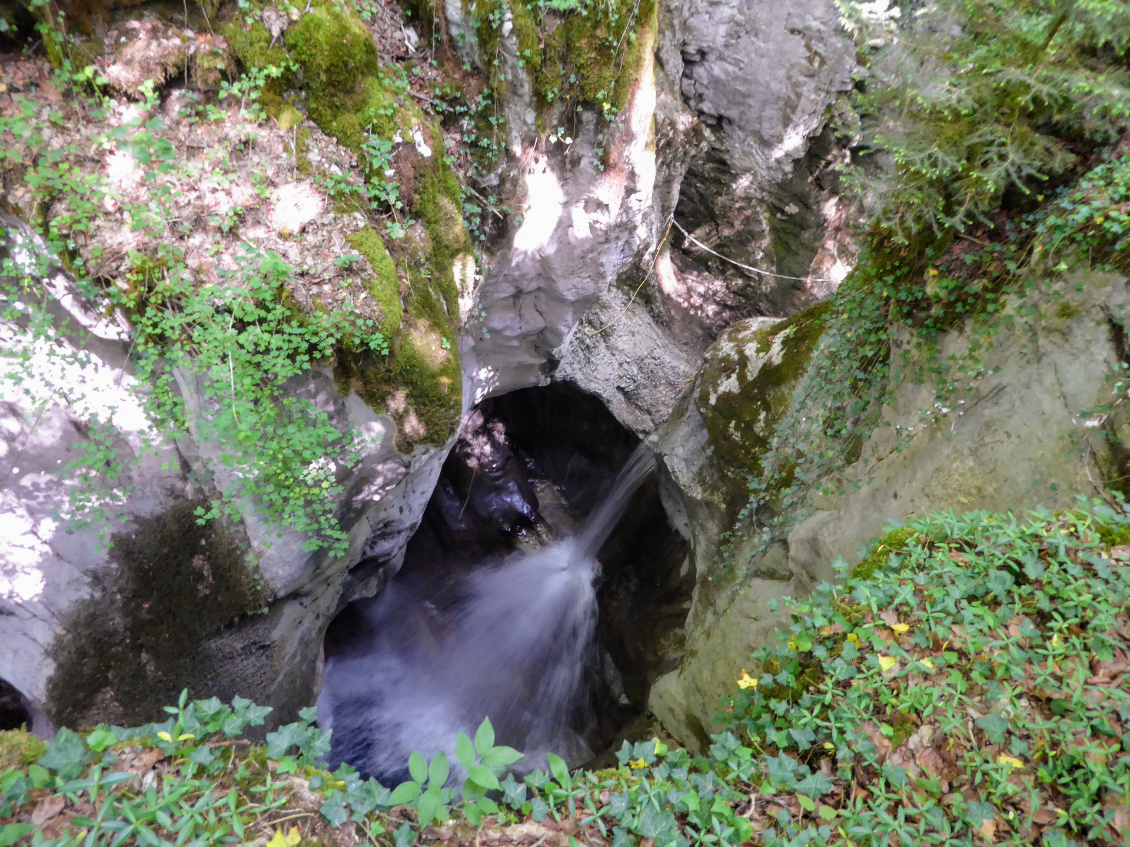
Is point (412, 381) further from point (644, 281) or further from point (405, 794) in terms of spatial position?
point (644, 281)

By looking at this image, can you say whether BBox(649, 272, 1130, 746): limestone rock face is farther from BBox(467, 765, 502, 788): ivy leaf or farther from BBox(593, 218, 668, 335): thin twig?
BBox(593, 218, 668, 335): thin twig

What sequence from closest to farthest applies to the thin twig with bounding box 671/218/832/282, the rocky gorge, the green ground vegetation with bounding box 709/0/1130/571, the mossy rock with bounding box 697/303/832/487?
the green ground vegetation with bounding box 709/0/1130/571 < the rocky gorge < the mossy rock with bounding box 697/303/832/487 < the thin twig with bounding box 671/218/832/282

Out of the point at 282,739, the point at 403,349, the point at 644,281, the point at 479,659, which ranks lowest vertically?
the point at 479,659

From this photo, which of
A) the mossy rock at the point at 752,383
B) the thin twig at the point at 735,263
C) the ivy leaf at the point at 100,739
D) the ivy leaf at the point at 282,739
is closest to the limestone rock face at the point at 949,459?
the mossy rock at the point at 752,383

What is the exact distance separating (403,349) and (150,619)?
2810 mm

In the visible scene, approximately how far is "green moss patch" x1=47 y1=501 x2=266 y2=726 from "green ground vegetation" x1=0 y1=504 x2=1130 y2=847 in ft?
8.56

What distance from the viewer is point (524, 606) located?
7.98 meters

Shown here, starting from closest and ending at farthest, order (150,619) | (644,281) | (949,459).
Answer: (949,459) < (150,619) < (644,281)

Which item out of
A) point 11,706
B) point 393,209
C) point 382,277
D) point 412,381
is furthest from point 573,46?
point 11,706

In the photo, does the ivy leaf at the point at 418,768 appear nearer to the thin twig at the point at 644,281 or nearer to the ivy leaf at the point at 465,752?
the ivy leaf at the point at 465,752

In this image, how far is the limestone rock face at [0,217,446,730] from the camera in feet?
10.9

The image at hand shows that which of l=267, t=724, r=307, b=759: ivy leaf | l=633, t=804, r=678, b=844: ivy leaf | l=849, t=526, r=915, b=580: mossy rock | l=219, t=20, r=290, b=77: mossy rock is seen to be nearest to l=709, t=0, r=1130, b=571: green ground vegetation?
l=849, t=526, r=915, b=580: mossy rock

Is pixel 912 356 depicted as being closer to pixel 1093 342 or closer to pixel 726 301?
pixel 1093 342

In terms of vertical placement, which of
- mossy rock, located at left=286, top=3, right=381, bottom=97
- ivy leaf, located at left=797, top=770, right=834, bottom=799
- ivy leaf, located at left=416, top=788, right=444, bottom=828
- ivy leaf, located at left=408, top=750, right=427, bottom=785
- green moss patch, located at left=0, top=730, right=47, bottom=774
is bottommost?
ivy leaf, located at left=797, top=770, right=834, bottom=799
